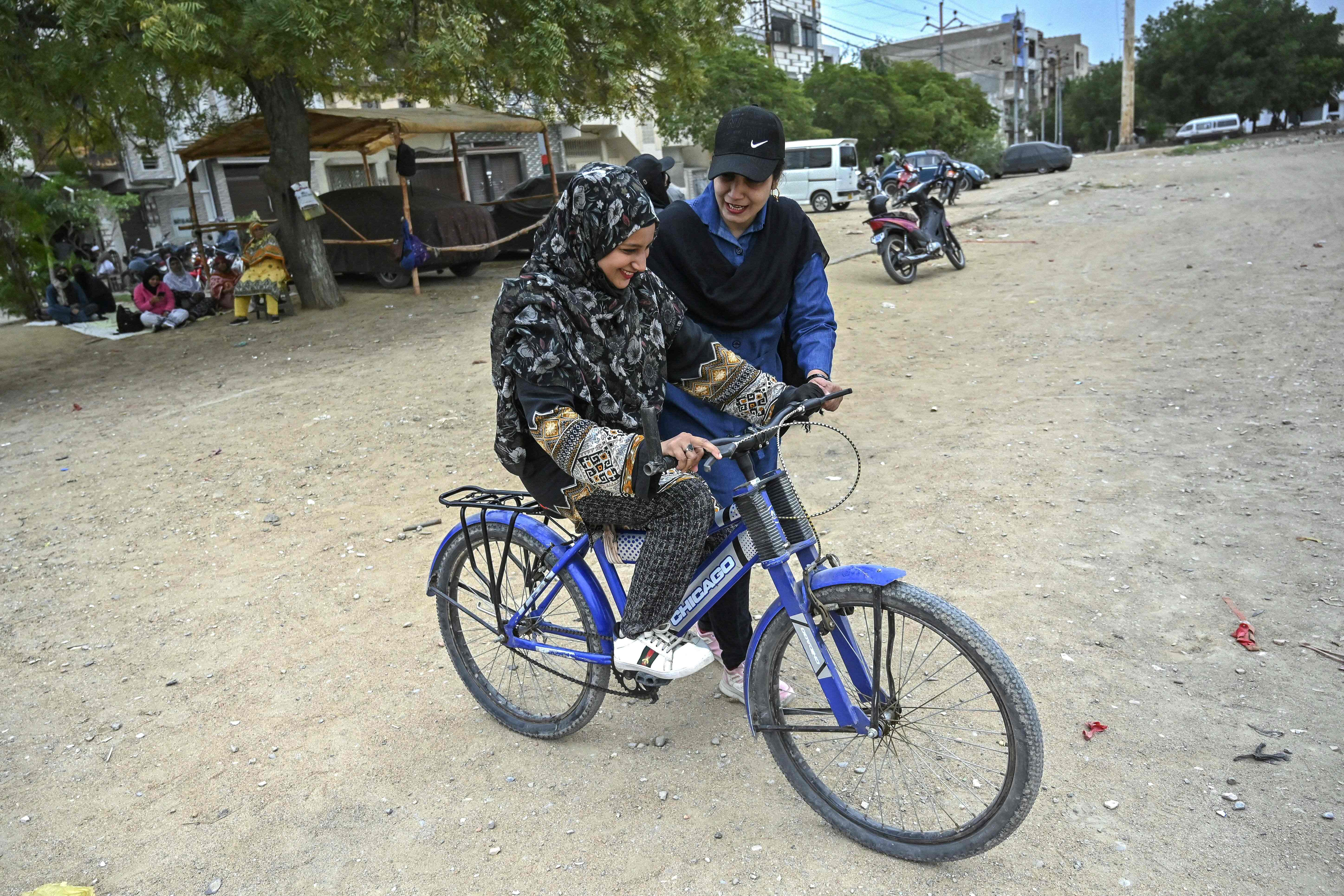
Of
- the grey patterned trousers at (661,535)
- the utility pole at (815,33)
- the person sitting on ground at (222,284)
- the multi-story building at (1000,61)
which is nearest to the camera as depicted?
the grey patterned trousers at (661,535)

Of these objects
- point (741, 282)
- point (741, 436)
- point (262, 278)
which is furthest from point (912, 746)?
point (262, 278)

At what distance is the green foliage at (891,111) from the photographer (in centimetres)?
3900

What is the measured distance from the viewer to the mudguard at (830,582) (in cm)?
216

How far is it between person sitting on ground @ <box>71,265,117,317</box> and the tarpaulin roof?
3.82 metres

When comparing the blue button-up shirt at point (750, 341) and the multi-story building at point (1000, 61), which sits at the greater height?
the multi-story building at point (1000, 61)

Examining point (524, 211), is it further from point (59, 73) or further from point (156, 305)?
point (59, 73)

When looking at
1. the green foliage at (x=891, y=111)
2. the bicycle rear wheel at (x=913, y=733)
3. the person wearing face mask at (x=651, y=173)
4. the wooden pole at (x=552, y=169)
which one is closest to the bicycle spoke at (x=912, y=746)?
the bicycle rear wheel at (x=913, y=733)

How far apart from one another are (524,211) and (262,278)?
5754 mm

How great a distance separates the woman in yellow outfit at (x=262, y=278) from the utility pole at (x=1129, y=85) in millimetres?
41169

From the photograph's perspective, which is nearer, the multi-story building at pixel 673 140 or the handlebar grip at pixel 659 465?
the handlebar grip at pixel 659 465

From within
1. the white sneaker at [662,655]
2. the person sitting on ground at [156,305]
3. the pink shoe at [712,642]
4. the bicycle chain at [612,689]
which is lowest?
the pink shoe at [712,642]

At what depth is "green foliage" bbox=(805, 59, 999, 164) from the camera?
128ft

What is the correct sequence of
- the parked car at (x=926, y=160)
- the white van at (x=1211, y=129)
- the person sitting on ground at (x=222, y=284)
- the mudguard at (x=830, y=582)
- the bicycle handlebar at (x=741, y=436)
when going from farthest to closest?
the white van at (x=1211, y=129)
the person sitting on ground at (x=222, y=284)
the parked car at (x=926, y=160)
the mudguard at (x=830, y=582)
the bicycle handlebar at (x=741, y=436)

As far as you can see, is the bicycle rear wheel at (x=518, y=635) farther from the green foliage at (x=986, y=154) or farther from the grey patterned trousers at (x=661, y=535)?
the green foliage at (x=986, y=154)
